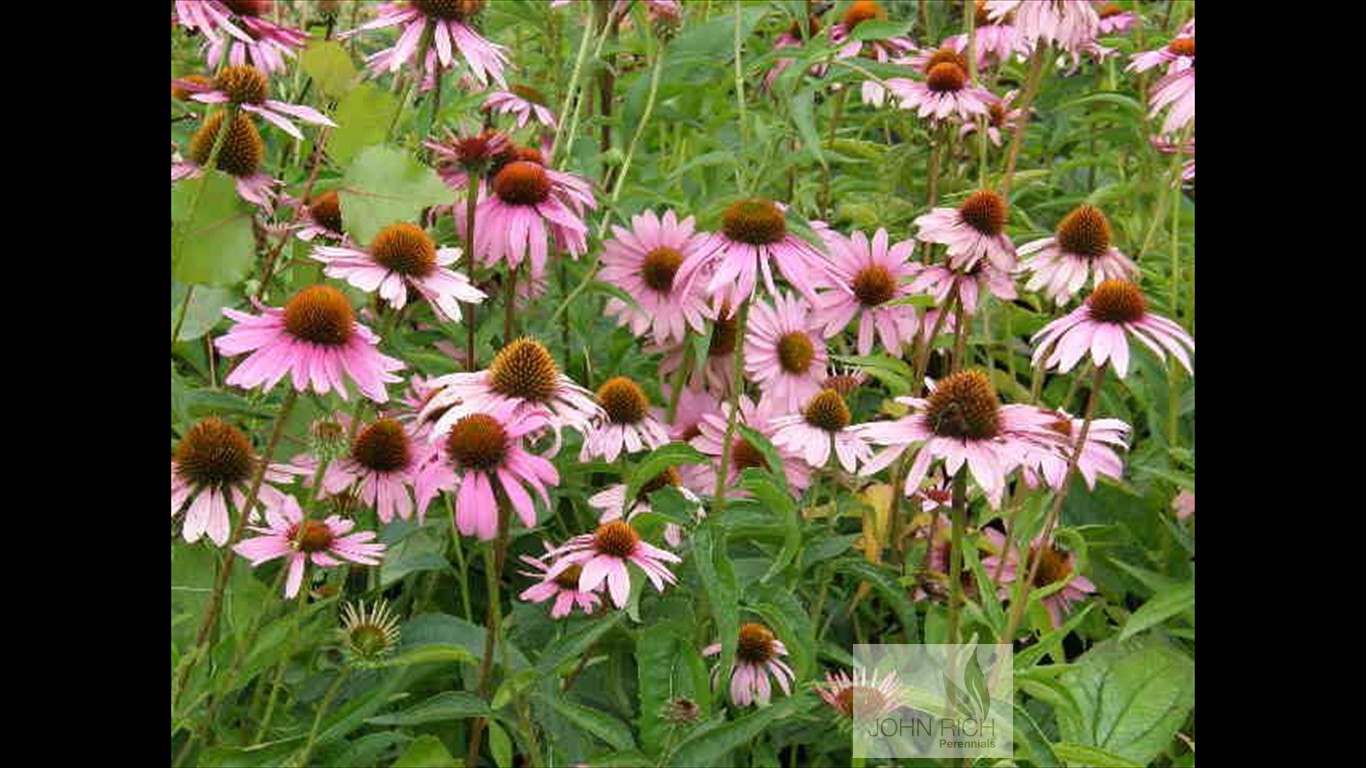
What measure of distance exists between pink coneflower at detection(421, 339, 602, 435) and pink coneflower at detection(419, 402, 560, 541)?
3 cm

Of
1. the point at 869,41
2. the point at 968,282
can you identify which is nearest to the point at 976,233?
the point at 968,282

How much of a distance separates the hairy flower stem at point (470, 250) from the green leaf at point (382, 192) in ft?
0.31

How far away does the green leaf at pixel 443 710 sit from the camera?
2.77 ft

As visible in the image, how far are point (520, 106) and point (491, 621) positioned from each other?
71 cm

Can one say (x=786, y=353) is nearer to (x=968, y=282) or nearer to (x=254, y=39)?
(x=968, y=282)

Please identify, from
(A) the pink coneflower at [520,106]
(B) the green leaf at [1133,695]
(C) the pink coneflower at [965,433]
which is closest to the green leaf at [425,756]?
(C) the pink coneflower at [965,433]

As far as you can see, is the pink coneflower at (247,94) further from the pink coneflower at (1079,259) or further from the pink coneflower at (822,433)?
the pink coneflower at (1079,259)

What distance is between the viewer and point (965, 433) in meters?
0.88

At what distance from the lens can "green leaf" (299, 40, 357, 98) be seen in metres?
1.05

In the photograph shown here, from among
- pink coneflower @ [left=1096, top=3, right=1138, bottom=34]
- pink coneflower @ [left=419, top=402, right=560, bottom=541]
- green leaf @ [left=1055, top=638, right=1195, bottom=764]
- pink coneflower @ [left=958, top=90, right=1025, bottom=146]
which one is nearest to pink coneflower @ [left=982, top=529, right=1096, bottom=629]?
green leaf @ [left=1055, top=638, right=1195, bottom=764]

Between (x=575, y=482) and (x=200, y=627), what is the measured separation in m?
0.40

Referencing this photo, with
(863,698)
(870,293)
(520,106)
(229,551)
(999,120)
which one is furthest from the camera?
(999,120)

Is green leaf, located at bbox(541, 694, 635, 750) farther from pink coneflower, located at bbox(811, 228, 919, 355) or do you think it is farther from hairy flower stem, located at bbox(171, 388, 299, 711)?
pink coneflower, located at bbox(811, 228, 919, 355)
